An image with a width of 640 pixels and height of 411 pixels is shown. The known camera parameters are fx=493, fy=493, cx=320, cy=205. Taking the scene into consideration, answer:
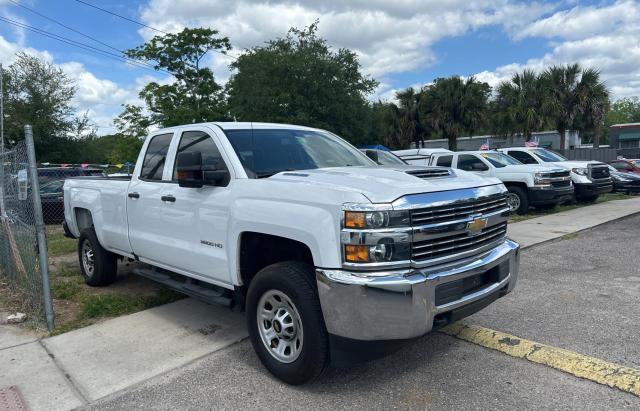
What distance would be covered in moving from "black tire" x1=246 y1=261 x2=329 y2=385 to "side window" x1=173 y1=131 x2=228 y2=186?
3.72 feet

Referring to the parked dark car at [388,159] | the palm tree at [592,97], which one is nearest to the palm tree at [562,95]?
the palm tree at [592,97]

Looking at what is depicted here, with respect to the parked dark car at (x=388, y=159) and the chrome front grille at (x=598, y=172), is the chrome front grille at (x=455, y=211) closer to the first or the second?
the parked dark car at (x=388, y=159)

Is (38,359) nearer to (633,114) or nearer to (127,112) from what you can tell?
(127,112)

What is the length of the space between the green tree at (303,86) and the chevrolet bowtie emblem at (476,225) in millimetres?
24711

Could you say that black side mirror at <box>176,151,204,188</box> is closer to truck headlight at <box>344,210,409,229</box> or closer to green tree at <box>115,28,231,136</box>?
truck headlight at <box>344,210,409,229</box>

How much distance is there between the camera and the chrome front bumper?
9.89 feet

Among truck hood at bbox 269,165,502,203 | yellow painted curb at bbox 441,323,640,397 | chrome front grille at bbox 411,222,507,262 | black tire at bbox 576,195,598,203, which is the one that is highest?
truck hood at bbox 269,165,502,203

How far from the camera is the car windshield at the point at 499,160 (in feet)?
44.5

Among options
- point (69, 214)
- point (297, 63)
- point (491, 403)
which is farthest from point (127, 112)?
point (491, 403)

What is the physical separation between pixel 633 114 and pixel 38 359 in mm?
119902

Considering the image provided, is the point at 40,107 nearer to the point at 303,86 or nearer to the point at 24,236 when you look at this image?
the point at 303,86

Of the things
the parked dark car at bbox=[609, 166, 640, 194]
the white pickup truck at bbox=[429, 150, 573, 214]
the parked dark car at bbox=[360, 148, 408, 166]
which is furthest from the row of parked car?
the parked dark car at bbox=[609, 166, 640, 194]

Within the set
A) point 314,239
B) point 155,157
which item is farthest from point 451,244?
point 155,157

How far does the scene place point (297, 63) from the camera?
28.2 m
